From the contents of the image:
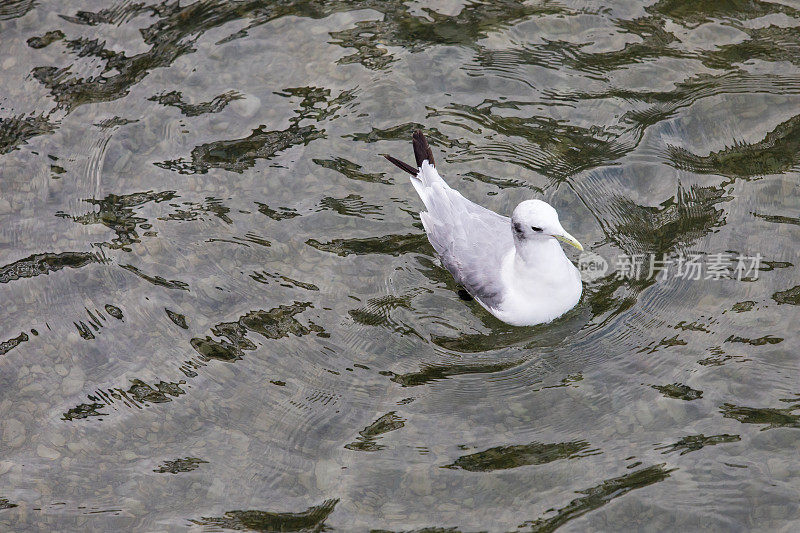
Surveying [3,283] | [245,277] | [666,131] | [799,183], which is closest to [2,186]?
[3,283]

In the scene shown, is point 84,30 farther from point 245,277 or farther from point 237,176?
point 245,277

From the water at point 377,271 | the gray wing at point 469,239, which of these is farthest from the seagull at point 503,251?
the water at point 377,271

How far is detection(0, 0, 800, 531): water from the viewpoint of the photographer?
5.37m

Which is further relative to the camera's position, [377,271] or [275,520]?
[377,271]

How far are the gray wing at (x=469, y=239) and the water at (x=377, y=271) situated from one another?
0.25m

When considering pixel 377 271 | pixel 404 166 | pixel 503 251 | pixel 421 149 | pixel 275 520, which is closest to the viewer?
pixel 275 520

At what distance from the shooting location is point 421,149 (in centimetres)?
698

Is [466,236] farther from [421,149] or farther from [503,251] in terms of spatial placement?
[421,149]

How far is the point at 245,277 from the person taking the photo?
6.71 meters

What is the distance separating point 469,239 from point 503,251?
0.28 metres

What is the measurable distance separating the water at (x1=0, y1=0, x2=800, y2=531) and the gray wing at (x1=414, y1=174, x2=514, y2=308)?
0.25m

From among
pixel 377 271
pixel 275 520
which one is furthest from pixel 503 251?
pixel 275 520

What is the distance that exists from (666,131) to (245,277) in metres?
3.83

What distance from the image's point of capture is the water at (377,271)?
5.37m
